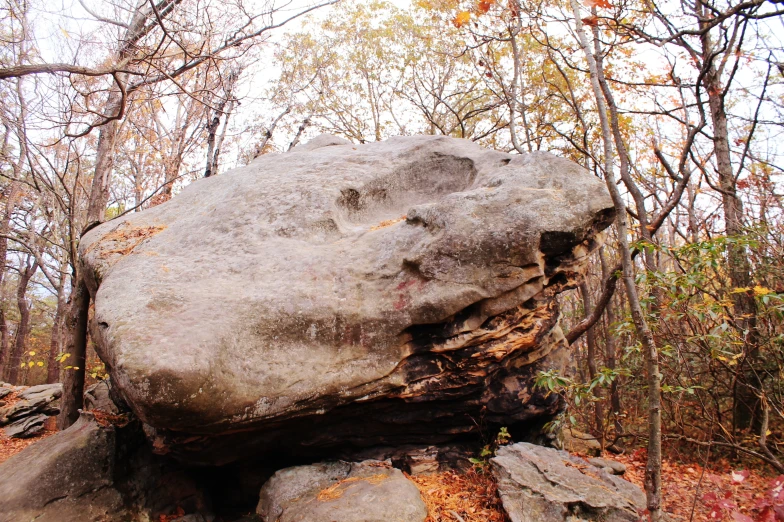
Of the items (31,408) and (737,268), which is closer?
(737,268)

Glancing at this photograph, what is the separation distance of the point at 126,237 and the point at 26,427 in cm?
843

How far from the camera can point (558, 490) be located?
4.52 m

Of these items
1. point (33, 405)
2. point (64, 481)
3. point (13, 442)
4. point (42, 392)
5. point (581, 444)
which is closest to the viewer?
point (64, 481)

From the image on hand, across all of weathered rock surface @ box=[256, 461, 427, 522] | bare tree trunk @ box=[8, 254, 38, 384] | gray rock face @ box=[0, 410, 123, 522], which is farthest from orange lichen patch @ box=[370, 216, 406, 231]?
bare tree trunk @ box=[8, 254, 38, 384]

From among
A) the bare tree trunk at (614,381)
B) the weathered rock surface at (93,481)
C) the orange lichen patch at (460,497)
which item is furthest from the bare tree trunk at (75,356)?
the bare tree trunk at (614,381)

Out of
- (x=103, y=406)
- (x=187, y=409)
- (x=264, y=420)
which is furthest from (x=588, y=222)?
(x=103, y=406)

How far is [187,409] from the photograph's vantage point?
4.07m

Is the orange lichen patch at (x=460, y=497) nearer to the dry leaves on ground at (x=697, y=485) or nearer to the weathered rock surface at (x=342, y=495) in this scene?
the weathered rock surface at (x=342, y=495)

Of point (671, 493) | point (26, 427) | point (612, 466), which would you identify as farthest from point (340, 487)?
point (26, 427)

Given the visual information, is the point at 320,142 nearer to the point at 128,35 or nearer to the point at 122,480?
the point at 128,35

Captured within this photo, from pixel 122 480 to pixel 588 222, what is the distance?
6.66 m

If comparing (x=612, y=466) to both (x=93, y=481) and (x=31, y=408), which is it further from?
(x=31, y=408)

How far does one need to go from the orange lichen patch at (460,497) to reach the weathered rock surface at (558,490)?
23cm

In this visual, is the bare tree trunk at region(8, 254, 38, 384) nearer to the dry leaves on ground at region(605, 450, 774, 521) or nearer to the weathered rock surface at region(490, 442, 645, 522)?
the weathered rock surface at region(490, 442, 645, 522)
